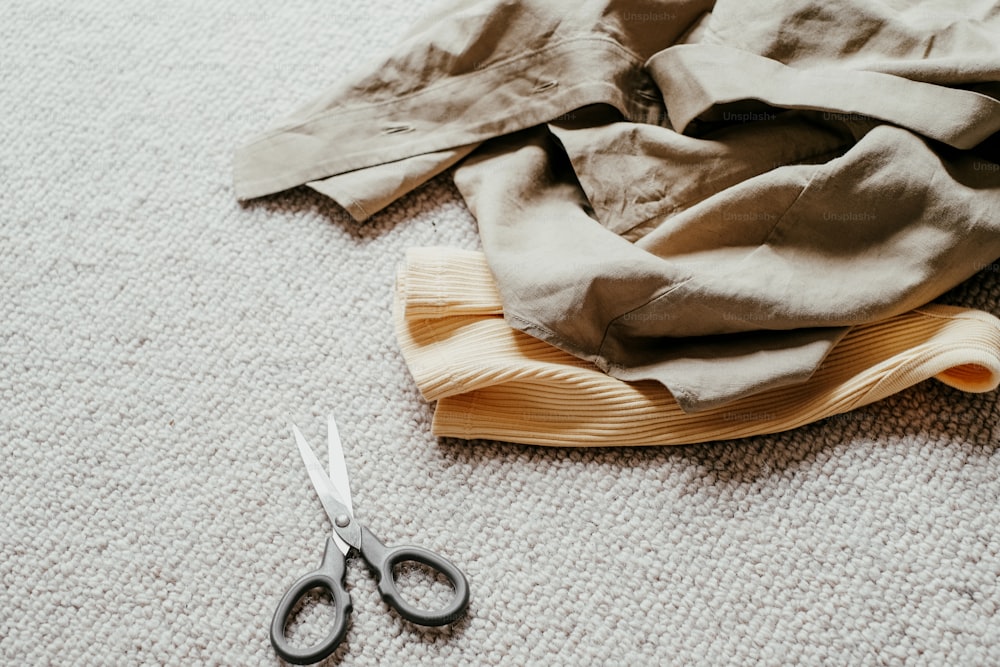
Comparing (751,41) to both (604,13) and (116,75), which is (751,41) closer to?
(604,13)

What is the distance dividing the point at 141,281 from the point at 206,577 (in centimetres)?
28

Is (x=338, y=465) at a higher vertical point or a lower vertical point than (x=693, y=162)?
lower

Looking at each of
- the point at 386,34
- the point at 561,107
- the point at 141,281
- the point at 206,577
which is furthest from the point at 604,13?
the point at 206,577


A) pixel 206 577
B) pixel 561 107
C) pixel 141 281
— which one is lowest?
pixel 206 577

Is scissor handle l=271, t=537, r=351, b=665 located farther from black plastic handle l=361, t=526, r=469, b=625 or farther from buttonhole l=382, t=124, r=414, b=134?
buttonhole l=382, t=124, r=414, b=134

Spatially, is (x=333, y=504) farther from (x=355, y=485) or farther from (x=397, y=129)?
(x=397, y=129)

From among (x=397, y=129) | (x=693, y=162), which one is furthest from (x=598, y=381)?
(x=397, y=129)

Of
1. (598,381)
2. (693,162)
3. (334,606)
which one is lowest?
(334,606)

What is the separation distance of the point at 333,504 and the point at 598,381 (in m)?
0.23

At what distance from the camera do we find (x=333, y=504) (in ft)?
2.22

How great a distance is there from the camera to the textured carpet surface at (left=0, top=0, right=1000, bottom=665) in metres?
0.66

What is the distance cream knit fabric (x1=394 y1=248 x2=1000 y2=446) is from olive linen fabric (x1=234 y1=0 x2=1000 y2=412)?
2 centimetres

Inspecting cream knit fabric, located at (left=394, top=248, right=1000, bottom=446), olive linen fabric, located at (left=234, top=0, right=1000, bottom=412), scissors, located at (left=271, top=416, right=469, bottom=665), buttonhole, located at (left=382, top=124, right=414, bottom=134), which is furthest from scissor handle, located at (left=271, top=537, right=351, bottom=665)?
buttonhole, located at (left=382, top=124, right=414, bottom=134)

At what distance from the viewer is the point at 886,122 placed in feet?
2.19
